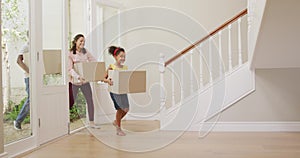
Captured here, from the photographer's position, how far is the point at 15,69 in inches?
144

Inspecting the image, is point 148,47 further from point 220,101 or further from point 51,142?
point 51,142

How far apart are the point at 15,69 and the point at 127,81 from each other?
1.12 meters

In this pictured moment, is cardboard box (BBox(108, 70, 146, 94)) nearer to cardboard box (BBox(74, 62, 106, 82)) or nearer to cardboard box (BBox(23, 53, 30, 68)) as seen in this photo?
cardboard box (BBox(74, 62, 106, 82))

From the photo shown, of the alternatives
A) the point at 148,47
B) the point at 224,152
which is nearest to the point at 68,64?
the point at 148,47

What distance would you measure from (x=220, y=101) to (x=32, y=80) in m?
2.26

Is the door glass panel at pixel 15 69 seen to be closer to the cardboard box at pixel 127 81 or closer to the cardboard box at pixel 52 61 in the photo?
the cardboard box at pixel 52 61

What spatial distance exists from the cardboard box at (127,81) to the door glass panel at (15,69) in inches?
35.3

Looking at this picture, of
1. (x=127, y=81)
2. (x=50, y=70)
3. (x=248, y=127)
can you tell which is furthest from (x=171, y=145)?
(x=50, y=70)

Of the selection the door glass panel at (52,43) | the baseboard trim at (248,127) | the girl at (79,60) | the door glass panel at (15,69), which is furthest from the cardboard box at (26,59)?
the baseboard trim at (248,127)

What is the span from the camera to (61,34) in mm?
4680

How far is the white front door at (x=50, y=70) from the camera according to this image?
13.3ft

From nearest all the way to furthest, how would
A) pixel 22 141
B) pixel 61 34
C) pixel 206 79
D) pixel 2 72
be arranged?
1. pixel 2 72
2. pixel 22 141
3. pixel 61 34
4. pixel 206 79

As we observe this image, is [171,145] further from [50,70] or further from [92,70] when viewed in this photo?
[50,70]

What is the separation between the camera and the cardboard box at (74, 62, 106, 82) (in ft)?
14.3
